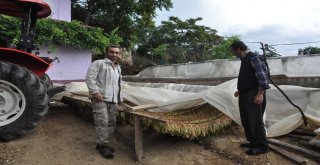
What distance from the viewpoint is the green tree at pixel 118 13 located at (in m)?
15.1

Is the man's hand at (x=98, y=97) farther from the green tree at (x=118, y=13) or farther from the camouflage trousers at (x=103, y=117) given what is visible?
the green tree at (x=118, y=13)

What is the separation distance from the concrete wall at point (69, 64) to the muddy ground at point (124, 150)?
7175 mm

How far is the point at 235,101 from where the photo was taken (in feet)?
16.6

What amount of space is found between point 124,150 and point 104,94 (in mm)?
961

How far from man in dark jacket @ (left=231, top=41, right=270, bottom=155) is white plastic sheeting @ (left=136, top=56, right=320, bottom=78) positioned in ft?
8.22

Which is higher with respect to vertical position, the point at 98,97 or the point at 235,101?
the point at 98,97

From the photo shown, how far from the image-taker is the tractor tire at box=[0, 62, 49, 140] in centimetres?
468

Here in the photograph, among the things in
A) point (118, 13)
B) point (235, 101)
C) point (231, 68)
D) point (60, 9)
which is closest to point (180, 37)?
point (118, 13)

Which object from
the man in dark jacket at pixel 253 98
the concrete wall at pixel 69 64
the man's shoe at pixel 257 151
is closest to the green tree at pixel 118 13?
the concrete wall at pixel 69 64

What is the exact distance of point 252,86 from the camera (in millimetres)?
4547

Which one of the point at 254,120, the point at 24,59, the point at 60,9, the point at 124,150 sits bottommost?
the point at 124,150

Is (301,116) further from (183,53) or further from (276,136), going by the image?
(183,53)

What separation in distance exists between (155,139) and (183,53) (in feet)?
56.1

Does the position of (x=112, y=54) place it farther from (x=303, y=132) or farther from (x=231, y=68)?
(x=231, y=68)
